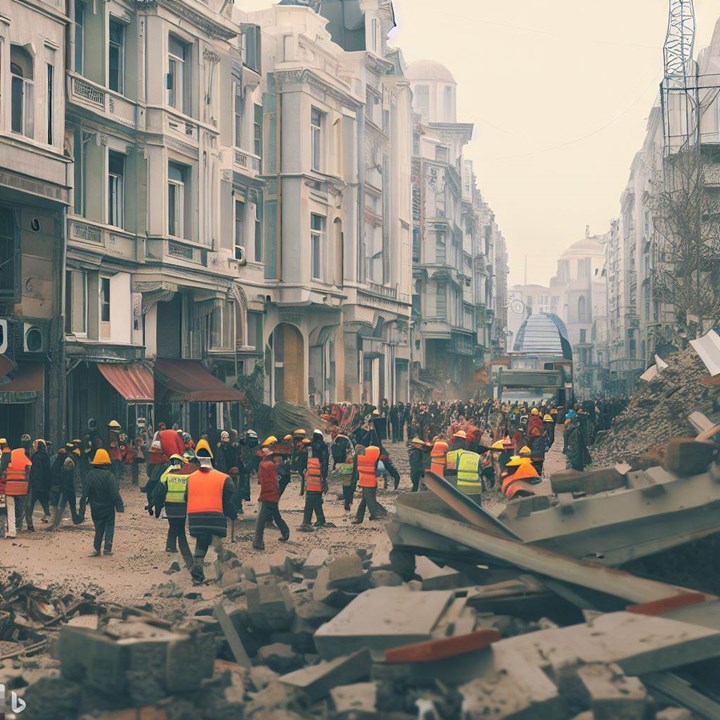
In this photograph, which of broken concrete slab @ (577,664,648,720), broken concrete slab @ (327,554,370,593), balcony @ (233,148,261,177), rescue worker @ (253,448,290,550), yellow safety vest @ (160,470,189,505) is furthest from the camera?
A: balcony @ (233,148,261,177)

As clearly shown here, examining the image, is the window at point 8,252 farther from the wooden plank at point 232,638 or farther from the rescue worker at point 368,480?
the wooden plank at point 232,638

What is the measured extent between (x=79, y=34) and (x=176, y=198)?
5.22m

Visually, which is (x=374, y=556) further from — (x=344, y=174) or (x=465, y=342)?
(x=465, y=342)

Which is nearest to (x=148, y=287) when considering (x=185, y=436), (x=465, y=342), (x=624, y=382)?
(x=185, y=436)

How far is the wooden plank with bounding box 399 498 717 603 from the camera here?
27.6ft

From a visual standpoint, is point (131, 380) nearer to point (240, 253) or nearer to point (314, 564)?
point (240, 253)

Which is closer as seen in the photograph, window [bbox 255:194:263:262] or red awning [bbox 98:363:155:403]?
red awning [bbox 98:363:155:403]

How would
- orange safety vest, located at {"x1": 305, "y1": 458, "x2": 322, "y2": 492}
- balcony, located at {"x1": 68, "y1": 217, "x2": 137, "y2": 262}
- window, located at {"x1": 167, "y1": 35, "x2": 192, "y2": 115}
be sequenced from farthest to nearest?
window, located at {"x1": 167, "y1": 35, "x2": 192, "y2": 115}
balcony, located at {"x1": 68, "y1": 217, "x2": 137, "y2": 262}
orange safety vest, located at {"x1": 305, "y1": 458, "x2": 322, "y2": 492}

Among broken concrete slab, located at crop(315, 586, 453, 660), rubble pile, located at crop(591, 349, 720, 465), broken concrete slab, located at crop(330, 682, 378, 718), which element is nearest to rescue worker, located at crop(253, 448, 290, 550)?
broken concrete slab, located at crop(315, 586, 453, 660)

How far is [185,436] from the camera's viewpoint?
27.0 meters

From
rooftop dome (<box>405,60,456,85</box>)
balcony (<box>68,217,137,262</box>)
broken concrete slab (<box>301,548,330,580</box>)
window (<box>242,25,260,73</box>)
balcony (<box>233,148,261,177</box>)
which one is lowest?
broken concrete slab (<box>301,548,330,580</box>)

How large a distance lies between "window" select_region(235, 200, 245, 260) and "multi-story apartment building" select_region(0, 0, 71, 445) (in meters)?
12.1

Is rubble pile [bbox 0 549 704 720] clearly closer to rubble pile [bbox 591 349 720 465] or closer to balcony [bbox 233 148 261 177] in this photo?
rubble pile [bbox 591 349 720 465]

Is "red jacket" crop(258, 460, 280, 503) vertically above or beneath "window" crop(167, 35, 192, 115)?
beneath
